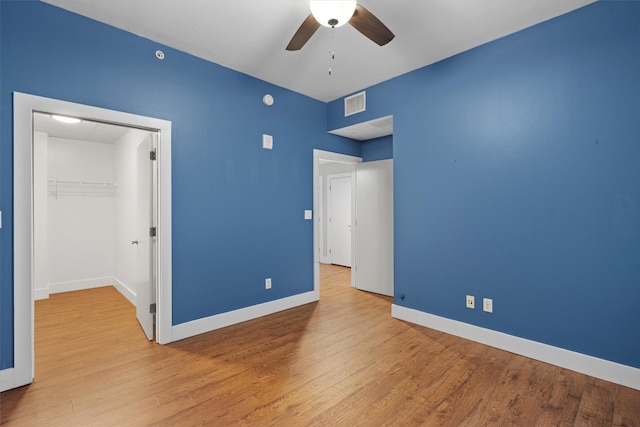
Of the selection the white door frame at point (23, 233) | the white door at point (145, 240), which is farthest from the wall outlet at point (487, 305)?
the white door frame at point (23, 233)

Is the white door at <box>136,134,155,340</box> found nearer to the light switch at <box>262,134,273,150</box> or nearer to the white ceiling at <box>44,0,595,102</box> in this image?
the white ceiling at <box>44,0,595,102</box>

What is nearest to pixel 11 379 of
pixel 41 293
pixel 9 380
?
pixel 9 380

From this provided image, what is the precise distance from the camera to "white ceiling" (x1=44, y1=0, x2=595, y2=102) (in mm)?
2316

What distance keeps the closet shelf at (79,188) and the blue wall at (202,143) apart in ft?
10.3

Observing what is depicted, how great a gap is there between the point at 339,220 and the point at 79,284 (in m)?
5.10

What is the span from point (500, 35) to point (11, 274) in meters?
4.46

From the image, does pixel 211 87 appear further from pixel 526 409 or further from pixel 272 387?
pixel 526 409

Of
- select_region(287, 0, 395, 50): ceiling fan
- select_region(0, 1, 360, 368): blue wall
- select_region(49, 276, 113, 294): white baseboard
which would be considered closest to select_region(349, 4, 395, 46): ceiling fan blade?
select_region(287, 0, 395, 50): ceiling fan

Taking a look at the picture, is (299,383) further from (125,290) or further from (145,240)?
(125,290)

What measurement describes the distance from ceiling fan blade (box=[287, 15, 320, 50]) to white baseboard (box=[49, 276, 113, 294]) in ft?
17.0

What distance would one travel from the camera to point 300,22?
8.23 ft

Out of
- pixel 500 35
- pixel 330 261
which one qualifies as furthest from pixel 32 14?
pixel 330 261

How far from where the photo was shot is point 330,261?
738 cm

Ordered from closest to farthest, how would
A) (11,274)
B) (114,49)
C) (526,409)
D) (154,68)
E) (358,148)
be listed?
(526,409), (11,274), (114,49), (154,68), (358,148)
